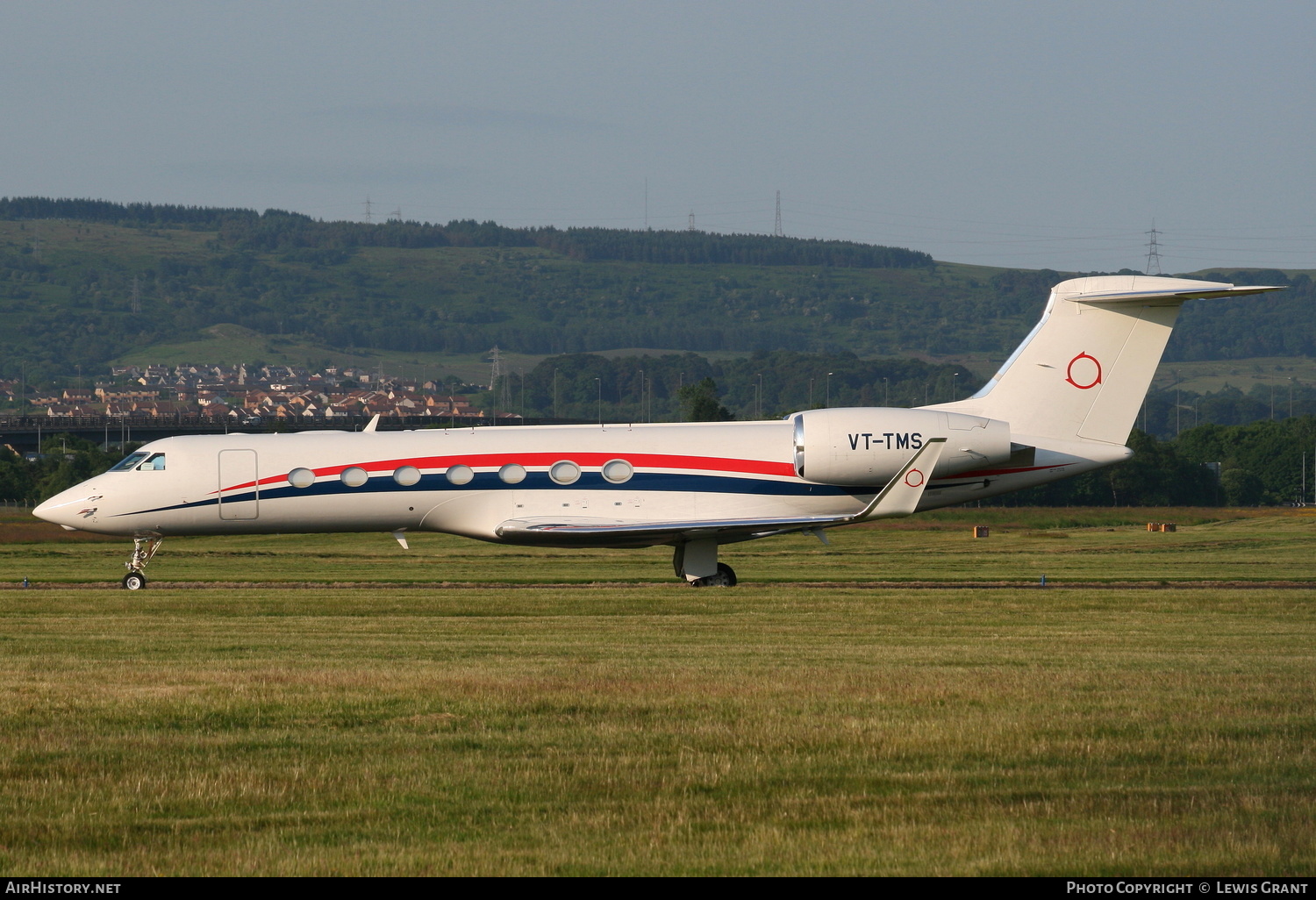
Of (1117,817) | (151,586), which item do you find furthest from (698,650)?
(151,586)

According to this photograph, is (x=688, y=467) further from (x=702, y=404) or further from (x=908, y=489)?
(x=702, y=404)

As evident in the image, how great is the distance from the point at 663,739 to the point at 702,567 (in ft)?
51.5

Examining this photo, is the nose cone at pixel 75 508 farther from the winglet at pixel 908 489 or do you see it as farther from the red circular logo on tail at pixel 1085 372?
the red circular logo on tail at pixel 1085 372

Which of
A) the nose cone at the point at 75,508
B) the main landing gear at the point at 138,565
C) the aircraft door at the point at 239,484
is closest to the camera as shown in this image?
the aircraft door at the point at 239,484

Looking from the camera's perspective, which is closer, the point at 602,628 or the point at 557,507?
the point at 602,628

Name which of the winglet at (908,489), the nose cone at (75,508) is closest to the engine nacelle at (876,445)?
the winglet at (908,489)

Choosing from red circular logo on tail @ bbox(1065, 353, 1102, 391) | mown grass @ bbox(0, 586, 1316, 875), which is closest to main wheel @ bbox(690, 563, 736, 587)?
red circular logo on tail @ bbox(1065, 353, 1102, 391)

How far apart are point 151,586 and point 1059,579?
703 inches

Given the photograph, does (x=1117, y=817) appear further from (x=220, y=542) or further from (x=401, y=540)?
(x=220, y=542)

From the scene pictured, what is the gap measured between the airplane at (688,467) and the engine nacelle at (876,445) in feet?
0.10

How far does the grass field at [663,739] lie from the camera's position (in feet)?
25.6

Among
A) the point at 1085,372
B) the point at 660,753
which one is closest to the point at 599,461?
the point at 1085,372
